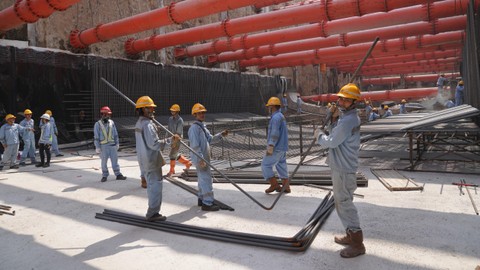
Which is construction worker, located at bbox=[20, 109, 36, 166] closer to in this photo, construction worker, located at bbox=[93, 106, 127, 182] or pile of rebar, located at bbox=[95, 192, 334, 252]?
construction worker, located at bbox=[93, 106, 127, 182]

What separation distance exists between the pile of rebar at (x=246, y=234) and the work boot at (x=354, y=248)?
442mm

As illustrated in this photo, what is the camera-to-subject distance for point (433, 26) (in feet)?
38.2

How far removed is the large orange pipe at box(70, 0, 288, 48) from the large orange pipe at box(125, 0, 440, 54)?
37.4 inches

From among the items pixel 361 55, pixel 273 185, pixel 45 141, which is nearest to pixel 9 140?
pixel 45 141

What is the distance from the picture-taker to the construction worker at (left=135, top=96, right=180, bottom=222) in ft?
15.1

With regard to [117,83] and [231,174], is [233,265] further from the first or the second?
[117,83]

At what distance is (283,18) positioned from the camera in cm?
1090

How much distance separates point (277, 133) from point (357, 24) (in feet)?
24.7

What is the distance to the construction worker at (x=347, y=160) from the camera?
11.2ft

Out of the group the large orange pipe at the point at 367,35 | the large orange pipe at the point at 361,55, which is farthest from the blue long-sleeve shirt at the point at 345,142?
the large orange pipe at the point at 361,55

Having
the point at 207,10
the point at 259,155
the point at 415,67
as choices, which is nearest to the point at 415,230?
the point at 259,155

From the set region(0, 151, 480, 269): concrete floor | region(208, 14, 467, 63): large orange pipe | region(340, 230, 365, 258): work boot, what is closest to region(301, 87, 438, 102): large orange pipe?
region(208, 14, 467, 63): large orange pipe

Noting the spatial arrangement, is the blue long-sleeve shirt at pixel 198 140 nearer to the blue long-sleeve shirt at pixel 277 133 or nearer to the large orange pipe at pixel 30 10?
the blue long-sleeve shirt at pixel 277 133

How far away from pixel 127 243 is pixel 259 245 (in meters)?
1.65
